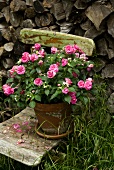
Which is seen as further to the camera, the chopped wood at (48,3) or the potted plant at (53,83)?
the chopped wood at (48,3)

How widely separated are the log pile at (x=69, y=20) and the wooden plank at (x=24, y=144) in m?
0.64

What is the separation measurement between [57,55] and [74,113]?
0.52 meters

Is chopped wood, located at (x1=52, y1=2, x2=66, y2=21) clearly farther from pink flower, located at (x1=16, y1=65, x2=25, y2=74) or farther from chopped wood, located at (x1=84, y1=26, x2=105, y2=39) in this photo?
pink flower, located at (x1=16, y1=65, x2=25, y2=74)

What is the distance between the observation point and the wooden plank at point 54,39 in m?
2.88

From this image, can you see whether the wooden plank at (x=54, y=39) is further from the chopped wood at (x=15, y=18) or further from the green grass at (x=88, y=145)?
the green grass at (x=88, y=145)

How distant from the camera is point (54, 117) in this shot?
8.94 feet

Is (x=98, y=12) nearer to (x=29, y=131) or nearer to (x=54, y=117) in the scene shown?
(x=54, y=117)

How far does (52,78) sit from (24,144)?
0.51 m

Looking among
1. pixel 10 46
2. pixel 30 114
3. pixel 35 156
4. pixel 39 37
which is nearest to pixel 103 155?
pixel 35 156

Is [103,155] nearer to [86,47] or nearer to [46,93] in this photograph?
[46,93]

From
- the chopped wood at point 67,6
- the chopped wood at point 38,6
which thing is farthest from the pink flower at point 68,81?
the chopped wood at point 38,6

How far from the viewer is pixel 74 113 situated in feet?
9.87

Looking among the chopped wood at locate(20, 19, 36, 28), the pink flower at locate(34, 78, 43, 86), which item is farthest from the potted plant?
the chopped wood at locate(20, 19, 36, 28)

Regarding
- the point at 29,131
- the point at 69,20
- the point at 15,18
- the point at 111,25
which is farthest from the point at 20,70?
the point at 15,18
